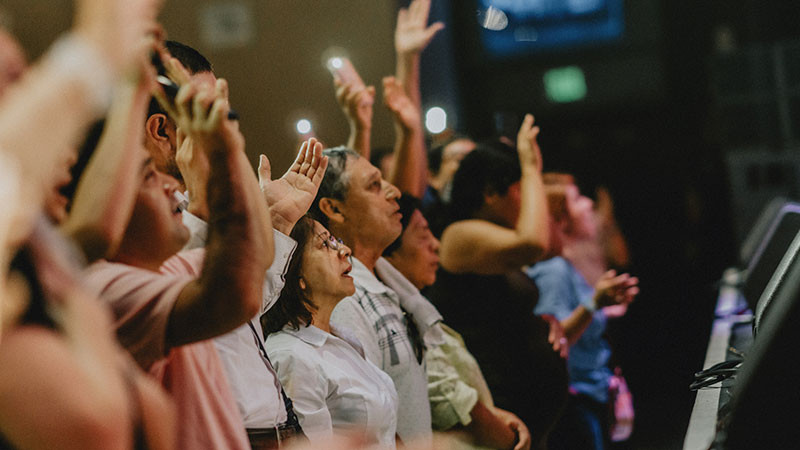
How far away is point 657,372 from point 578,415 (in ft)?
11.8

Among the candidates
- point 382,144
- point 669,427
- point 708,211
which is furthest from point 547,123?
point 382,144

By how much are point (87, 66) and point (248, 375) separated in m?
0.84

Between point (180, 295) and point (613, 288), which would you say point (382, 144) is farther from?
point (180, 295)

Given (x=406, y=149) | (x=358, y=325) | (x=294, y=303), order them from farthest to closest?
(x=406, y=149), (x=358, y=325), (x=294, y=303)

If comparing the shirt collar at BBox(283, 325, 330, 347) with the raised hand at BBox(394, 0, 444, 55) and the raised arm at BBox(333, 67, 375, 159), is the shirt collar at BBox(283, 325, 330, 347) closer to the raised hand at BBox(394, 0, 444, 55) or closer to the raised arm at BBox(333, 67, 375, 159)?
the raised arm at BBox(333, 67, 375, 159)

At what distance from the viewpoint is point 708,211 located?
26.5ft

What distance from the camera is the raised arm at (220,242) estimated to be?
1.13 meters

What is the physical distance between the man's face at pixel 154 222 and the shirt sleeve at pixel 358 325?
39.0 inches

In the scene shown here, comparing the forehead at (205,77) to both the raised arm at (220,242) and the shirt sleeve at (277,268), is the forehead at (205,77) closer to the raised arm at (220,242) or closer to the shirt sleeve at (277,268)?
the shirt sleeve at (277,268)

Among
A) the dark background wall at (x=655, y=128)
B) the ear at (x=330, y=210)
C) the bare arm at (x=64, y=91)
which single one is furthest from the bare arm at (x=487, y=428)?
the dark background wall at (x=655, y=128)

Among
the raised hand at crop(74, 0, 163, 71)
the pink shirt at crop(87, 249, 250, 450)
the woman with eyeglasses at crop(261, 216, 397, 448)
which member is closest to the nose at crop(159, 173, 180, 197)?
the pink shirt at crop(87, 249, 250, 450)

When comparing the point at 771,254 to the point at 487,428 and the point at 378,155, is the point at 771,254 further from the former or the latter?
the point at 378,155

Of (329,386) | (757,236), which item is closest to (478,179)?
(329,386)

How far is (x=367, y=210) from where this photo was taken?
2.36m
